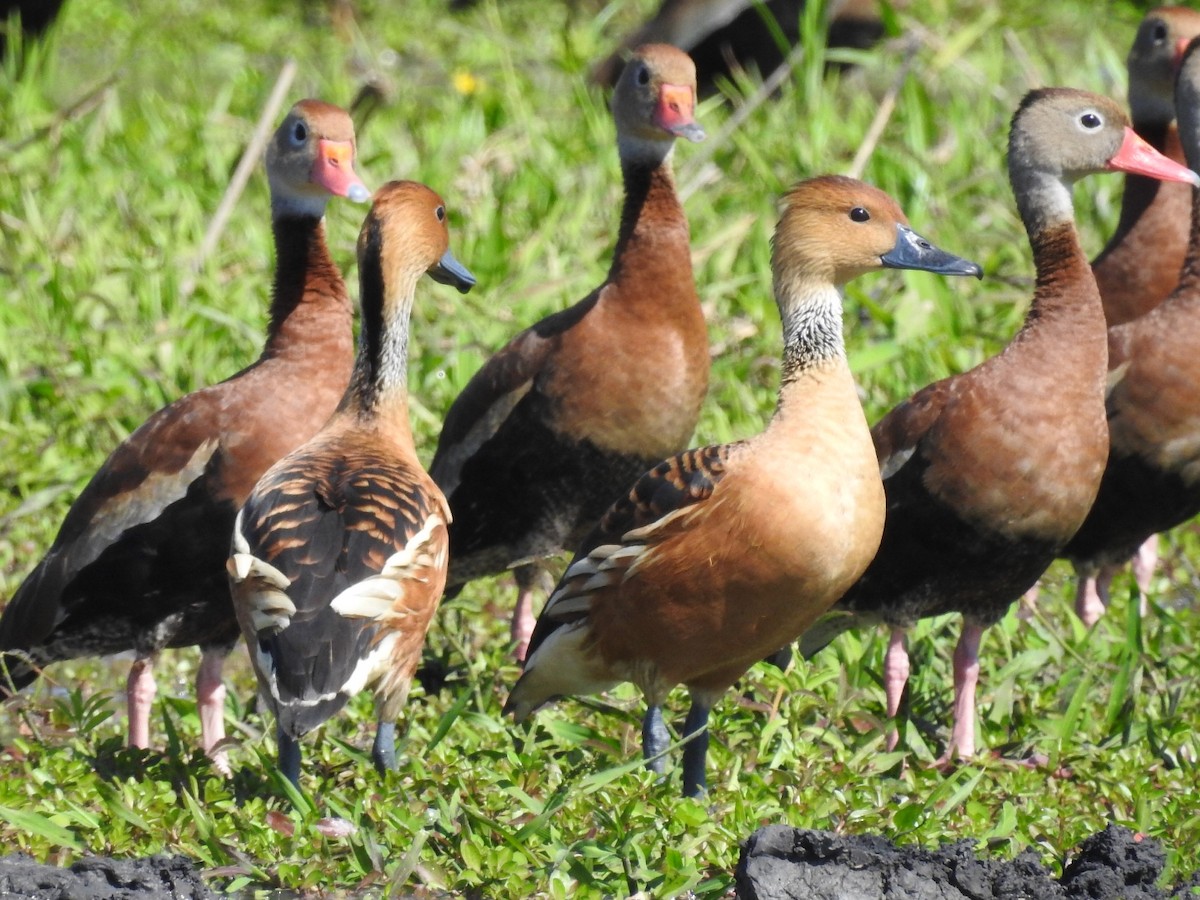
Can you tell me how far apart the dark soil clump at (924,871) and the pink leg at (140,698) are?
184cm

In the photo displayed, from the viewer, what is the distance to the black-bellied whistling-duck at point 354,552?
387cm

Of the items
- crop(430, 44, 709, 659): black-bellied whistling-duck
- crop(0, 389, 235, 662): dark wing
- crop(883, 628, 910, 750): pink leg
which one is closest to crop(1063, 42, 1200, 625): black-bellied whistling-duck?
crop(883, 628, 910, 750): pink leg

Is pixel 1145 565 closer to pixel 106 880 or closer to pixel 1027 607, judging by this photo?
pixel 1027 607

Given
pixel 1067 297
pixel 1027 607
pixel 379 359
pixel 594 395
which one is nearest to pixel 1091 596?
pixel 1027 607

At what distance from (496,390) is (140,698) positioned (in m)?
1.35

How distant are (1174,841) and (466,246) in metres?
4.22

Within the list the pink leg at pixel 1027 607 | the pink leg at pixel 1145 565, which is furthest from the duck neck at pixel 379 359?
the pink leg at pixel 1145 565

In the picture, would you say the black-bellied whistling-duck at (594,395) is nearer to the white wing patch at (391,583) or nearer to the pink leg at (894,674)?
the pink leg at (894,674)

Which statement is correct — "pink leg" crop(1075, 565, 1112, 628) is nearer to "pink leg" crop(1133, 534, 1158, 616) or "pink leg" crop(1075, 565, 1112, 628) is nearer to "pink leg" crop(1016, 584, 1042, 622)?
"pink leg" crop(1016, 584, 1042, 622)

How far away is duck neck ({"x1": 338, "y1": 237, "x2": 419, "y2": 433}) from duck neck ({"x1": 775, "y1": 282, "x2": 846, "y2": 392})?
0.97 m

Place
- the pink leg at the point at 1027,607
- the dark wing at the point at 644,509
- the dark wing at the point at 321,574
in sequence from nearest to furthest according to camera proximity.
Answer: the dark wing at the point at 321,574
the dark wing at the point at 644,509
the pink leg at the point at 1027,607

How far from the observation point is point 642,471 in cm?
527

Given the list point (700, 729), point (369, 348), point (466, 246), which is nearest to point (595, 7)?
point (466, 246)

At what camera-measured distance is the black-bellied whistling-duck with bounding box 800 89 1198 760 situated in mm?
4512
